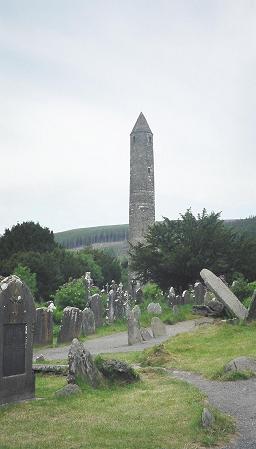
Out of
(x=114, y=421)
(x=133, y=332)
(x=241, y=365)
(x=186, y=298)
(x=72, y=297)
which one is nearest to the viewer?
(x=114, y=421)

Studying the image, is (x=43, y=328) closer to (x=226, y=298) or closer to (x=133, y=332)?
(x=133, y=332)

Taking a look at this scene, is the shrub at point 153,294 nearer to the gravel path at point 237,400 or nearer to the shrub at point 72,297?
the shrub at point 72,297

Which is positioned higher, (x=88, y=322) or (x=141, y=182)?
(x=141, y=182)

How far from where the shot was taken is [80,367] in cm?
890

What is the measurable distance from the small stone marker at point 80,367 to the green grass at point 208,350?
8.12 feet

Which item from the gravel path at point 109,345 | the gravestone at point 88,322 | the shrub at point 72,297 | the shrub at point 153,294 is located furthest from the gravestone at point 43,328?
the shrub at point 153,294

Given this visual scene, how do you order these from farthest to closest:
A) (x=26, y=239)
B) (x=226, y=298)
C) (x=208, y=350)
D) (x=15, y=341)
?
(x=26, y=239)
(x=226, y=298)
(x=208, y=350)
(x=15, y=341)

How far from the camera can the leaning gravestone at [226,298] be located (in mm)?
17712

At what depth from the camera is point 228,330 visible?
51.5 feet

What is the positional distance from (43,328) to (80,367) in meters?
10.1

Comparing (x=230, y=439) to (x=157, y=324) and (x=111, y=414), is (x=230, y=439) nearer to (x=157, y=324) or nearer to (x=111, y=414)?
(x=111, y=414)

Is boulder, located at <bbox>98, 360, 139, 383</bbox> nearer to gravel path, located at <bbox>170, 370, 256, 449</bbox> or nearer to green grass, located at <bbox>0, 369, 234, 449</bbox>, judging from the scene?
green grass, located at <bbox>0, 369, 234, 449</bbox>

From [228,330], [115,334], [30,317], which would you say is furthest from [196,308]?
[30,317]

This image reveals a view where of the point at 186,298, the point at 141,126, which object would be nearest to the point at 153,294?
the point at 186,298
